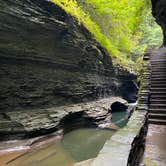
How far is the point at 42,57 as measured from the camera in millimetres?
11227

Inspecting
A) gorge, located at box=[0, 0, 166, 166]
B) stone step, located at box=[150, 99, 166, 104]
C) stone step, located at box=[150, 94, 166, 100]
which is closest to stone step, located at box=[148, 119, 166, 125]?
gorge, located at box=[0, 0, 166, 166]

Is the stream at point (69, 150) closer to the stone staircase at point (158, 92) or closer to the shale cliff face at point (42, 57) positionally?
the shale cliff face at point (42, 57)

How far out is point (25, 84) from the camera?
1045cm

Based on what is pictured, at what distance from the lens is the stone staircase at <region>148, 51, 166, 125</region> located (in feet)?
19.7

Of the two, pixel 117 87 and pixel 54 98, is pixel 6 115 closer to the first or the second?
pixel 54 98

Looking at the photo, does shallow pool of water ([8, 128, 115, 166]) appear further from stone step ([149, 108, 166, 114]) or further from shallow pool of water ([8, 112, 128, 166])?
stone step ([149, 108, 166, 114])

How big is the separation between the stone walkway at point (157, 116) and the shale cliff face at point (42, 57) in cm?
499

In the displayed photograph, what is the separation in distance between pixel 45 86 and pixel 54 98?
40.8 inches

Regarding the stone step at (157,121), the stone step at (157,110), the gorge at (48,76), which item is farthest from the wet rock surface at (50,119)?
the stone step at (157,121)

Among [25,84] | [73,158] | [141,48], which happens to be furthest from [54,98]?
[141,48]

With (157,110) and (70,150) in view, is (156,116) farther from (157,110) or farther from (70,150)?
(70,150)

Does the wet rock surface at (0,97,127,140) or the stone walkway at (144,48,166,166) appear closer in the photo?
the stone walkway at (144,48,166,166)

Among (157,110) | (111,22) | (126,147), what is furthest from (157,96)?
(111,22)

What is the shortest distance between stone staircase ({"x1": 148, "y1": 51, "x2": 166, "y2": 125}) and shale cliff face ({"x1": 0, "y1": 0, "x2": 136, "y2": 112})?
5.08 metres
